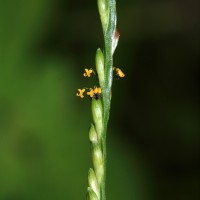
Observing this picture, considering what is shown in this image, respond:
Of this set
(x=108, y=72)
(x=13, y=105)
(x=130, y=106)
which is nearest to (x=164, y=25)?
(x=130, y=106)

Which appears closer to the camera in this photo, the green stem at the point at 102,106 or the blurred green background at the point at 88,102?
the green stem at the point at 102,106

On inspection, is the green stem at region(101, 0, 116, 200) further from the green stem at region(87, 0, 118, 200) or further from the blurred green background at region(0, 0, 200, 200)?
the blurred green background at region(0, 0, 200, 200)

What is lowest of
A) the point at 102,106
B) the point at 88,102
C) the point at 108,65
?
the point at 88,102

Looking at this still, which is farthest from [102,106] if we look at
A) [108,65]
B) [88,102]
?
[88,102]

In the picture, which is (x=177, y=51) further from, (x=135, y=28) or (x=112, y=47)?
(x=112, y=47)

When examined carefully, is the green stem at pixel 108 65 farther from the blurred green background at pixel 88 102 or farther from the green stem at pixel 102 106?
the blurred green background at pixel 88 102

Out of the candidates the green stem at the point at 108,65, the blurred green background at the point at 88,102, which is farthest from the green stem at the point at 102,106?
the blurred green background at the point at 88,102

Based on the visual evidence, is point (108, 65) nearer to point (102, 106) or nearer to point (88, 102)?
point (102, 106)

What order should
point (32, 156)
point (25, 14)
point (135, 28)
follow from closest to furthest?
point (32, 156) → point (25, 14) → point (135, 28)
